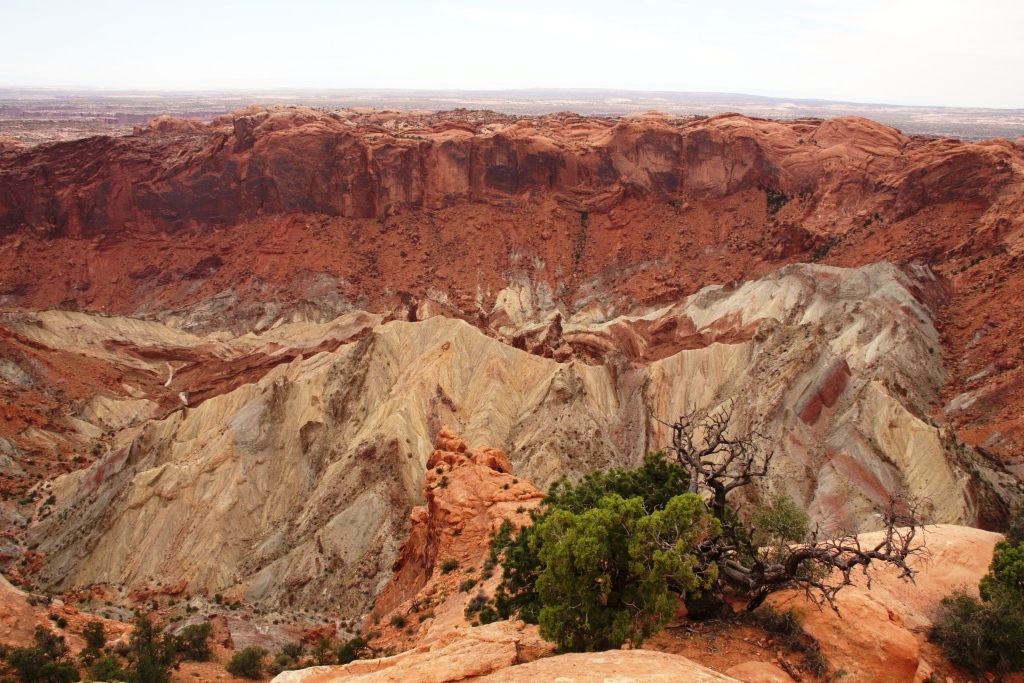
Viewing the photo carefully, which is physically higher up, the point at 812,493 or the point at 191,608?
the point at 812,493

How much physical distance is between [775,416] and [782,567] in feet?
97.0

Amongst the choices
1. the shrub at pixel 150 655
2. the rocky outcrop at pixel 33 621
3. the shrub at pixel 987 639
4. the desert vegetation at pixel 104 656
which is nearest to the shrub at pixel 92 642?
the desert vegetation at pixel 104 656

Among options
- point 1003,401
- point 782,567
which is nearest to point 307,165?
point 1003,401

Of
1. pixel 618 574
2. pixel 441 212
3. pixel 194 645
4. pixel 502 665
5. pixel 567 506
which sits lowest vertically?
pixel 194 645

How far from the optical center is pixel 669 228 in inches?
3386

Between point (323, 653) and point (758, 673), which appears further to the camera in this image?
point (323, 653)

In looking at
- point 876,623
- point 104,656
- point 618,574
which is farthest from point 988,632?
point 104,656

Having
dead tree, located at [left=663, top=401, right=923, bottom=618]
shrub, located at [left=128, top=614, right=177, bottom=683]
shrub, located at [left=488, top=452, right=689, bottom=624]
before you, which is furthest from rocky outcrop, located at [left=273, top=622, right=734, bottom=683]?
shrub, located at [left=128, top=614, right=177, bottom=683]

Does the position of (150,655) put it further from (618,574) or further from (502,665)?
(618,574)

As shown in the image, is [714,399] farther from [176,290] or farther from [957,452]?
[176,290]

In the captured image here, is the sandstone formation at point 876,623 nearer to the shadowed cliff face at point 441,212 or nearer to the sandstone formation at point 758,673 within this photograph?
the sandstone formation at point 758,673

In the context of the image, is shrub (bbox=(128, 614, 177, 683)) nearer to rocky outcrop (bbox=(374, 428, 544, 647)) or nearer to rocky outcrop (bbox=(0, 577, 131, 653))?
rocky outcrop (bbox=(0, 577, 131, 653))

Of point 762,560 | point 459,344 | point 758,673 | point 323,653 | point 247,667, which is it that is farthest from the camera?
point 459,344

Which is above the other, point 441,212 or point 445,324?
point 441,212
